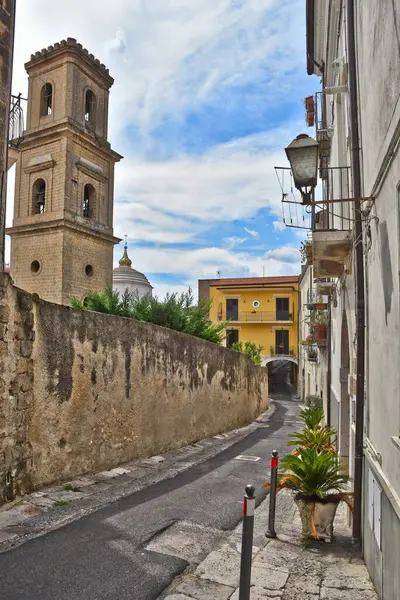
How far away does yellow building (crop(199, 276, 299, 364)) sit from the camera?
40.4 m

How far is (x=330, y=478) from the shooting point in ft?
17.7

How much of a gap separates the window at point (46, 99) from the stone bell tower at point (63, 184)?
5 centimetres

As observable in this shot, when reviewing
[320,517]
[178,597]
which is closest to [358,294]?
[320,517]

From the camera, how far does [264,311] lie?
134 ft

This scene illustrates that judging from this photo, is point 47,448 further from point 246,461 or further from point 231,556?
point 246,461

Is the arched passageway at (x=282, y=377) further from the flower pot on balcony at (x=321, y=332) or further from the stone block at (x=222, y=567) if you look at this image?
the stone block at (x=222, y=567)

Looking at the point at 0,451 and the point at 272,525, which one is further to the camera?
the point at 0,451

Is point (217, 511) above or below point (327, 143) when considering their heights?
below

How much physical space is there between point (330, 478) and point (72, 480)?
405 centimetres

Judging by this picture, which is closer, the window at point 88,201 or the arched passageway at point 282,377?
the window at point 88,201

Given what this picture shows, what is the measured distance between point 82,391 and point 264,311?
33981 mm

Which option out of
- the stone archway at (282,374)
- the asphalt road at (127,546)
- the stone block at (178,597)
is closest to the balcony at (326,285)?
the asphalt road at (127,546)

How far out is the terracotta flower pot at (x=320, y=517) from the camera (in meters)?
5.19

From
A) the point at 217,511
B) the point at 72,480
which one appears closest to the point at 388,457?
the point at 217,511
